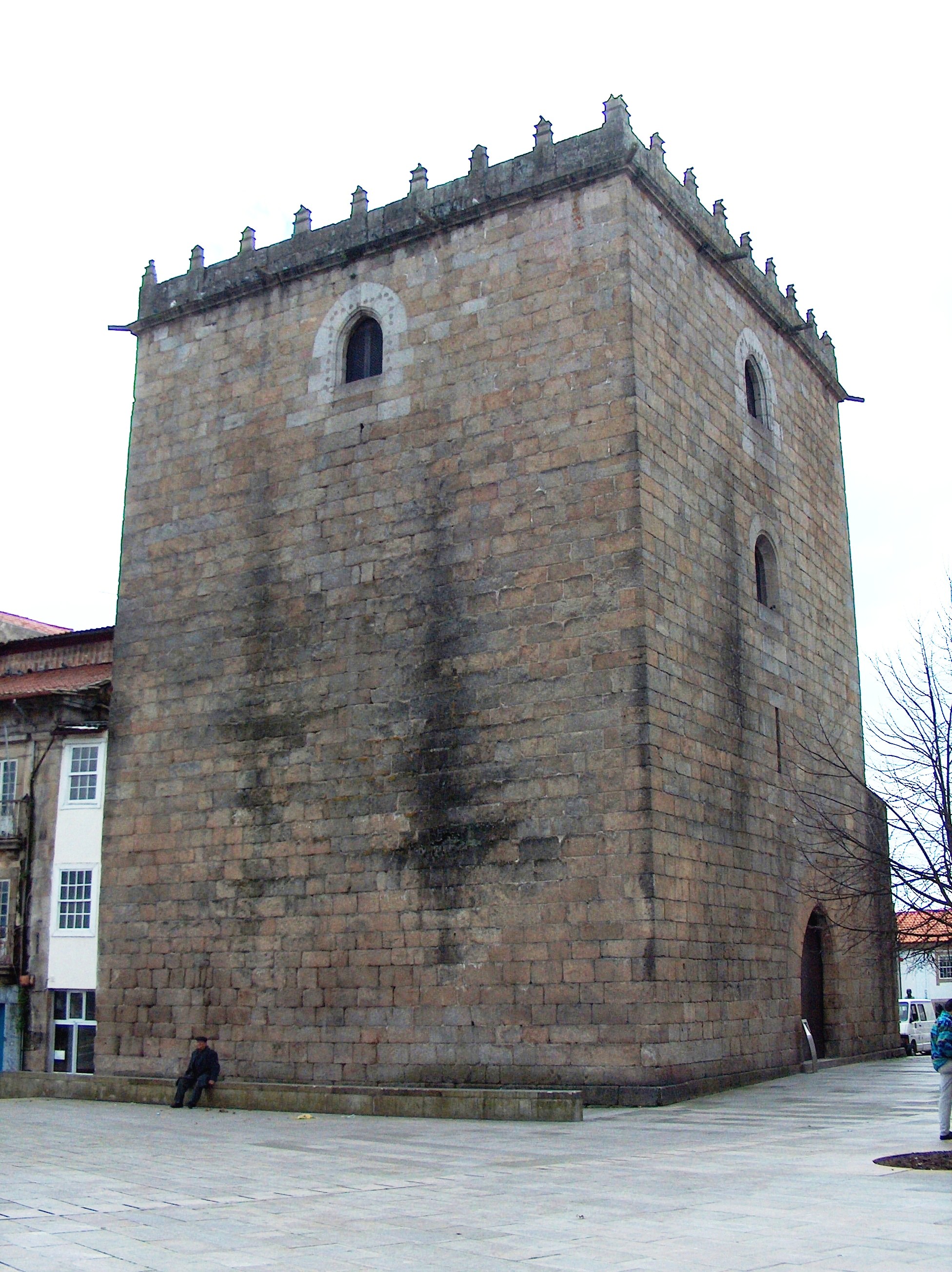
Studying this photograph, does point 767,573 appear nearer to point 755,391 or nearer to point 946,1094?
point 755,391

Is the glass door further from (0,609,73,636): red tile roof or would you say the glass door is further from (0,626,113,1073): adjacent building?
(0,609,73,636): red tile roof

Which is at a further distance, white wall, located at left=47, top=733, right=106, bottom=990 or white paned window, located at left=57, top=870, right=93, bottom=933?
white paned window, located at left=57, top=870, right=93, bottom=933

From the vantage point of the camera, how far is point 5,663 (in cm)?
2831

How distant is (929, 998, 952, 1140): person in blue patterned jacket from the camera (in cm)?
1059

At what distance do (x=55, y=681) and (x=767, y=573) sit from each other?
13860 millimetres

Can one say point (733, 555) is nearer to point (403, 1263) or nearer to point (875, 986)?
point (875, 986)

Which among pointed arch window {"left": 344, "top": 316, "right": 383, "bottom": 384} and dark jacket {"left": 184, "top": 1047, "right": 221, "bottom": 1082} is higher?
pointed arch window {"left": 344, "top": 316, "right": 383, "bottom": 384}

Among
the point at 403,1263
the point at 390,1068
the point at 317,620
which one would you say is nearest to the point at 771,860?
the point at 390,1068

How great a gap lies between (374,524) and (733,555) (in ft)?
16.5

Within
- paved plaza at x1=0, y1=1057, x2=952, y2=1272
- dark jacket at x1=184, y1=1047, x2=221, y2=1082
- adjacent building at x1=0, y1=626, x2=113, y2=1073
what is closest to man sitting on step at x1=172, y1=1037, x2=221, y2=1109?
dark jacket at x1=184, y1=1047, x2=221, y2=1082

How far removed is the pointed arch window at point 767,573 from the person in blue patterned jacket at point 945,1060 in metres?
9.72

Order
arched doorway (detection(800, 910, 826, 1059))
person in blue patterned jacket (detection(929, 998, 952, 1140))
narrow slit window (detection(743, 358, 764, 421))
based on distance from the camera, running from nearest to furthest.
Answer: person in blue patterned jacket (detection(929, 998, 952, 1140))
arched doorway (detection(800, 910, 826, 1059))
narrow slit window (detection(743, 358, 764, 421))

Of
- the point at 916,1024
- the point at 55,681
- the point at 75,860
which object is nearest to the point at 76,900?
the point at 75,860

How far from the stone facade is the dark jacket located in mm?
1338
